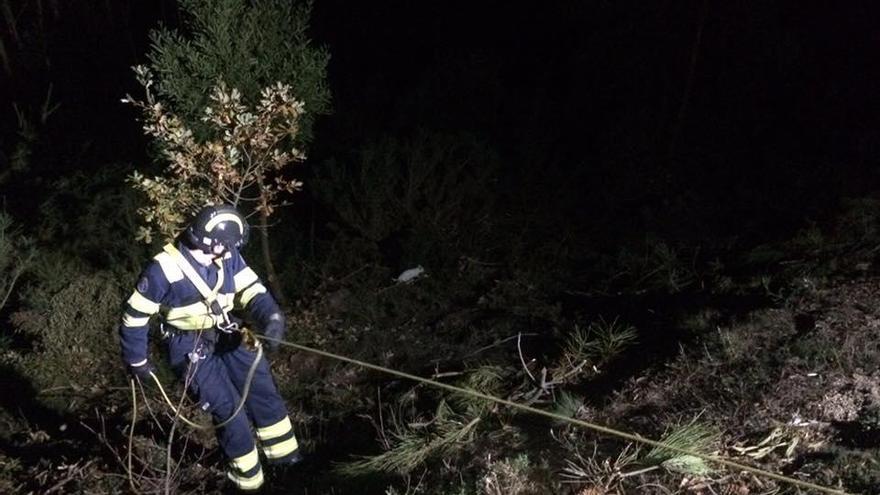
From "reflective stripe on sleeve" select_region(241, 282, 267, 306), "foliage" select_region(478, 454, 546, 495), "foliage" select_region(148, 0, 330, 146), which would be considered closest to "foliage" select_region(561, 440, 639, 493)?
"foliage" select_region(478, 454, 546, 495)

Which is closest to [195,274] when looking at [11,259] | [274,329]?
[274,329]

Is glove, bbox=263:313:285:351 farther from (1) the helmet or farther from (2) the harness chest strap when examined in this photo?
(1) the helmet

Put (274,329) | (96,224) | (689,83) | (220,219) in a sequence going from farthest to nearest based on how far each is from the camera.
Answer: (689,83) < (96,224) < (274,329) < (220,219)

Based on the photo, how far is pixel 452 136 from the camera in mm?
8188

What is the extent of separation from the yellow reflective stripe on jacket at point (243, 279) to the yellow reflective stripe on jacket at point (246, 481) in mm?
1226

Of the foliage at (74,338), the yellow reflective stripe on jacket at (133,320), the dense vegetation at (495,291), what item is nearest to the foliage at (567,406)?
the dense vegetation at (495,291)

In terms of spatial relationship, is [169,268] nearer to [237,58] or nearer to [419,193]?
[237,58]

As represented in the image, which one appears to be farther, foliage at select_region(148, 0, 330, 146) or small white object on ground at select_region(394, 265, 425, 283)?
small white object on ground at select_region(394, 265, 425, 283)

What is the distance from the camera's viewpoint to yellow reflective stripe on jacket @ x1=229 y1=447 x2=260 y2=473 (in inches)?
199

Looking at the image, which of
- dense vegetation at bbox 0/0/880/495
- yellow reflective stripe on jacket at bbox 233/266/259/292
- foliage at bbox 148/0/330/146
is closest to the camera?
dense vegetation at bbox 0/0/880/495

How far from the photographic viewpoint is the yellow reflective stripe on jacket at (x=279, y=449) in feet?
17.5

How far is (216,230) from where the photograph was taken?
4547 mm

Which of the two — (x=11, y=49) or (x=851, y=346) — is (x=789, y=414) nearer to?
(x=851, y=346)

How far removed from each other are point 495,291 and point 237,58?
3.22m
